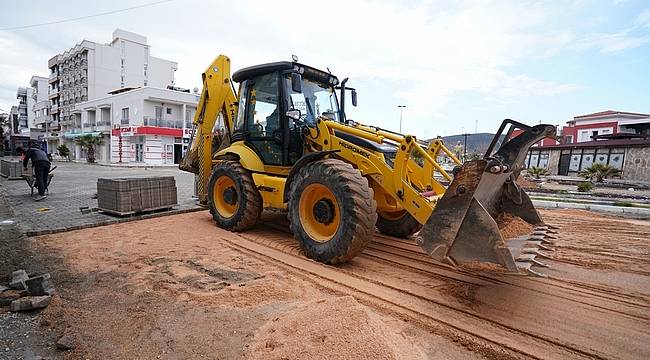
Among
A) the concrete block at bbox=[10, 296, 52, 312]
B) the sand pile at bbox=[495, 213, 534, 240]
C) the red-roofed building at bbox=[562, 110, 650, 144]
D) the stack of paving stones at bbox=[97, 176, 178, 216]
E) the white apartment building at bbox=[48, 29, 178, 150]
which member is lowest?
the concrete block at bbox=[10, 296, 52, 312]

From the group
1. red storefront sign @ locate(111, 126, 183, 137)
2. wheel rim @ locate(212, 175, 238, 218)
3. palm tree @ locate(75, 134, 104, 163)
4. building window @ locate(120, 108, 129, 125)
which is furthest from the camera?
palm tree @ locate(75, 134, 104, 163)

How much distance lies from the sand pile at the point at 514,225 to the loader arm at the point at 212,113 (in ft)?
17.4

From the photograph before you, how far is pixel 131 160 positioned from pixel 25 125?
75648 mm

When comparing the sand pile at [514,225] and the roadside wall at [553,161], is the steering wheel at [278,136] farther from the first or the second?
the roadside wall at [553,161]

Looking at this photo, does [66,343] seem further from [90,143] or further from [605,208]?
[90,143]

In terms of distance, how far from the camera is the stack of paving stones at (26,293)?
3.20 m

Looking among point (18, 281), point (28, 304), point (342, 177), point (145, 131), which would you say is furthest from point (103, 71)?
point (342, 177)

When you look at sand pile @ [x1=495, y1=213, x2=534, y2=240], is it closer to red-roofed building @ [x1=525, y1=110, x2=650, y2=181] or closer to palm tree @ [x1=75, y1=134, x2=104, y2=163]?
red-roofed building @ [x1=525, y1=110, x2=650, y2=181]

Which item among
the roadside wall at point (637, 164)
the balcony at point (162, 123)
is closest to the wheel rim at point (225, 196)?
the roadside wall at point (637, 164)

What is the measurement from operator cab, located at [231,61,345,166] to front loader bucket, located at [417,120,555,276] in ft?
9.30

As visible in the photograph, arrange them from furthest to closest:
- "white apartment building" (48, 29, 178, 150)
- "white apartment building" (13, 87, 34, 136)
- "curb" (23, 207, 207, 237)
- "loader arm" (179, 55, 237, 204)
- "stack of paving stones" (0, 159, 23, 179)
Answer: "white apartment building" (13, 87, 34, 136) → "white apartment building" (48, 29, 178, 150) → "stack of paving stones" (0, 159, 23, 179) → "loader arm" (179, 55, 237, 204) → "curb" (23, 207, 207, 237)

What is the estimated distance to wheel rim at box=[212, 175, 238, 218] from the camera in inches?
261

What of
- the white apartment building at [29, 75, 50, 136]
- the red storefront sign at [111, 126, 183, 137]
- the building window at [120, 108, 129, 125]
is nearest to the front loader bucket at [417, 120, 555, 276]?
the red storefront sign at [111, 126, 183, 137]

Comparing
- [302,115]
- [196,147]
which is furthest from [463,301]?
[196,147]
